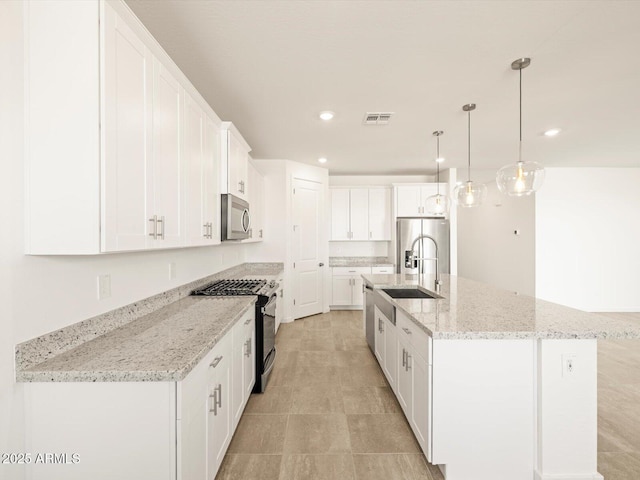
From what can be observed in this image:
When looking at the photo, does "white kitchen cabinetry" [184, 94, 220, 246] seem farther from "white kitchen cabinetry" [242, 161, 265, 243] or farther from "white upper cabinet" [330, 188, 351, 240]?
"white upper cabinet" [330, 188, 351, 240]

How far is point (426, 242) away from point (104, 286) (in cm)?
501

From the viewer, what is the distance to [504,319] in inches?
72.4

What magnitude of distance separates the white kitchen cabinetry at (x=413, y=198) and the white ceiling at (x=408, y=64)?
1691mm

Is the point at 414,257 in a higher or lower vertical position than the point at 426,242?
lower

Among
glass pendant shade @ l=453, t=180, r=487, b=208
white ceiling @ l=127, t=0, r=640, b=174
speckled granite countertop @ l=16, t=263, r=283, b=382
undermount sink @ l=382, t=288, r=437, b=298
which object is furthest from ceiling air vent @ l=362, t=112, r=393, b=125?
speckled granite countertop @ l=16, t=263, r=283, b=382

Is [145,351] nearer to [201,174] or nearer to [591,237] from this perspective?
[201,174]

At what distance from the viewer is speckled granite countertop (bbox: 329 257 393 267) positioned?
5953 mm

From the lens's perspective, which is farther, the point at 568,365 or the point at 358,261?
the point at 358,261

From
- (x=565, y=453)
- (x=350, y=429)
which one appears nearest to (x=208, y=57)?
(x=350, y=429)

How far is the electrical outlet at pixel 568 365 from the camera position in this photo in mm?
1640

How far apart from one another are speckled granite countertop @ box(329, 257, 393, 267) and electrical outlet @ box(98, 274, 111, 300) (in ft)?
14.9

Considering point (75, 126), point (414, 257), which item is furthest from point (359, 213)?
point (75, 126)

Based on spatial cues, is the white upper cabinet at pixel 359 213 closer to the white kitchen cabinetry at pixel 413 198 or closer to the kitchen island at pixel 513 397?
the white kitchen cabinetry at pixel 413 198

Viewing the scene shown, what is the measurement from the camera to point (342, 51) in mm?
2160
